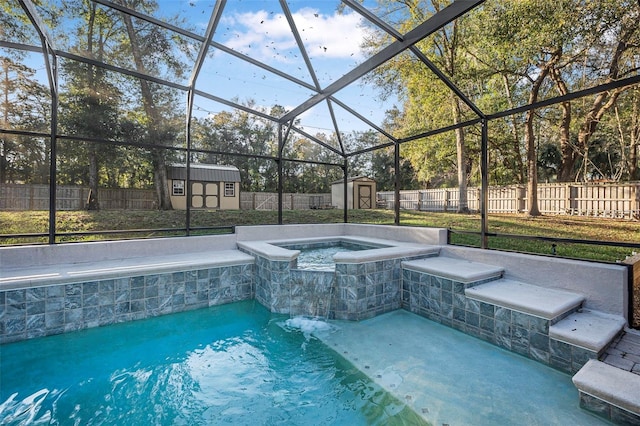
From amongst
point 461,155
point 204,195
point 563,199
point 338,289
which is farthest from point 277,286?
point 204,195

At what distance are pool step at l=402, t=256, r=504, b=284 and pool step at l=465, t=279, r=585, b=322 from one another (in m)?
0.12

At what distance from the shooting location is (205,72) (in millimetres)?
4949

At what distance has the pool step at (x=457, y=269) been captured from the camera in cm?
346

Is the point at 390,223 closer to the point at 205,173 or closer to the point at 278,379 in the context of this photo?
the point at 278,379

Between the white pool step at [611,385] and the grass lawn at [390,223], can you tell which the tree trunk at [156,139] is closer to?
the grass lawn at [390,223]

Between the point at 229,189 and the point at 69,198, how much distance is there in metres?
6.48

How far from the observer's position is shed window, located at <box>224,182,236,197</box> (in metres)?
15.2

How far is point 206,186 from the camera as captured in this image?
14.7m

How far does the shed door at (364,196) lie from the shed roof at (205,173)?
6.70 metres

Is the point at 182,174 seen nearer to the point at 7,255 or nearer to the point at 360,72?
the point at 7,255

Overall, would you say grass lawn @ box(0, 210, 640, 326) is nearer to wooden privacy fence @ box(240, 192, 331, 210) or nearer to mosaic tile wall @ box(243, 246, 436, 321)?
mosaic tile wall @ box(243, 246, 436, 321)

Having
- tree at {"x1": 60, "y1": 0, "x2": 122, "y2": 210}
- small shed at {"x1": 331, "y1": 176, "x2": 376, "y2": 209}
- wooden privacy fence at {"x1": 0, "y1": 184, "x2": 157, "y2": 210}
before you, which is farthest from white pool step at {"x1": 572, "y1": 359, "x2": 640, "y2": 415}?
small shed at {"x1": 331, "y1": 176, "x2": 376, "y2": 209}

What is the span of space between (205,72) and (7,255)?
153 inches

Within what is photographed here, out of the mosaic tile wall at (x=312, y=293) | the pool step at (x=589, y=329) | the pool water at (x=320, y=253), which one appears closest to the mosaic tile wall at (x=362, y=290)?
the mosaic tile wall at (x=312, y=293)
